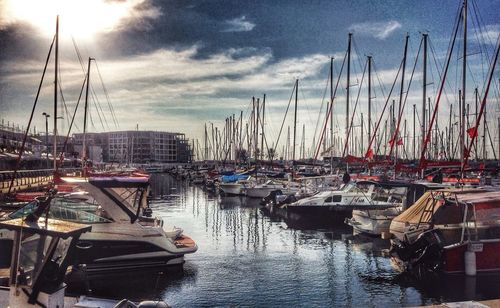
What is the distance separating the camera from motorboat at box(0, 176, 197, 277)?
56.5ft

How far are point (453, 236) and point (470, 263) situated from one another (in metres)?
1.64

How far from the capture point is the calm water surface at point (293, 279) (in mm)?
15359

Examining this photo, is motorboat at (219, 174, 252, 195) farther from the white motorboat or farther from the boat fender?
the boat fender

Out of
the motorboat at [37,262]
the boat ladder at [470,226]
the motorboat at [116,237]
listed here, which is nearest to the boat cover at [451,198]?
the boat ladder at [470,226]

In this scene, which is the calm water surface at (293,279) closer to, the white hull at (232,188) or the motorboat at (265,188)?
the motorboat at (265,188)

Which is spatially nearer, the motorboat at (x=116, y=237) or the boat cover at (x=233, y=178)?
the motorboat at (x=116, y=237)

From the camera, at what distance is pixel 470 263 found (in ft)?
56.4

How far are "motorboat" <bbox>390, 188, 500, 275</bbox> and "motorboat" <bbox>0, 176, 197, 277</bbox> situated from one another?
9.93m

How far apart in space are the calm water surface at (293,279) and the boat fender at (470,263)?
33 centimetres

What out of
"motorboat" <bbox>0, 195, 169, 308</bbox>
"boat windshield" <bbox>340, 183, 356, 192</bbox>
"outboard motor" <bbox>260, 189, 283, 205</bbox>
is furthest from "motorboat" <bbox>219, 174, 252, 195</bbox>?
"motorboat" <bbox>0, 195, 169, 308</bbox>

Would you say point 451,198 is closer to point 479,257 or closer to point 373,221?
point 479,257

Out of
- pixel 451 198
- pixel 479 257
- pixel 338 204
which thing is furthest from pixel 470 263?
pixel 338 204

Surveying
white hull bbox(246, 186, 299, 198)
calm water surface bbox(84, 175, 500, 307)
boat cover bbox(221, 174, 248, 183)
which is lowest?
calm water surface bbox(84, 175, 500, 307)

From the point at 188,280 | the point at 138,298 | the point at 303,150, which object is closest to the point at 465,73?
the point at 188,280
